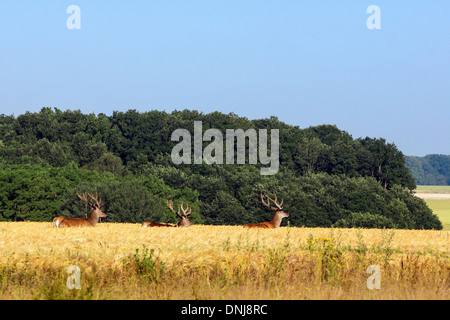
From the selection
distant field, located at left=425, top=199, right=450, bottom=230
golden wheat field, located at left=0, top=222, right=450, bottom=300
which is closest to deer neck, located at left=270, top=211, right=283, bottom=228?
golden wheat field, located at left=0, top=222, right=450, bottom=300

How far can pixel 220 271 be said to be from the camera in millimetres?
14062

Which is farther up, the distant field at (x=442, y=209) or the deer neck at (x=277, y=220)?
the deer neck at (x=277, y=220)

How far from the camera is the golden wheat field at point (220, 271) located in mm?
11516

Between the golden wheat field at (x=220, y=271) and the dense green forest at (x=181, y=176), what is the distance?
177ft

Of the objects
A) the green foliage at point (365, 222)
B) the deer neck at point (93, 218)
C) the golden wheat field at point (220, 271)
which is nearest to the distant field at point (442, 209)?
the green foliage at point (365, 222)

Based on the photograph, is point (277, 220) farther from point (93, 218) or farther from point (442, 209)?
point (442, 209)

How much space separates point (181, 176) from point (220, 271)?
7859 cm

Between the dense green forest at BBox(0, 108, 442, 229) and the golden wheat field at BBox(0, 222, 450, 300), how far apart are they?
5403 centimetres

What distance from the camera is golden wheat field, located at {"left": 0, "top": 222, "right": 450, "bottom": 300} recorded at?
11.5 metres

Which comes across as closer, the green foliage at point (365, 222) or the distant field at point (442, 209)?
the green foliage at point (365, 222)

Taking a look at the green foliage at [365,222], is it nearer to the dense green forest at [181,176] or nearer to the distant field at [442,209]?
the dense green forest at [181,176]

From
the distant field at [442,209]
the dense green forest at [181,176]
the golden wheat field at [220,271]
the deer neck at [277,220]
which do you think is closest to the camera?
the golden wheat field at [220,271]

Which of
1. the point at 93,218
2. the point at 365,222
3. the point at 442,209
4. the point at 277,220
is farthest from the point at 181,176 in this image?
the point at 277,220

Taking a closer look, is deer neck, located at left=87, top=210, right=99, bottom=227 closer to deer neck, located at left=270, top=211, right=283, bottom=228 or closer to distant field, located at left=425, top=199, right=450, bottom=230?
deer neck, located at left=270, top=211, right=283, bottom=228
